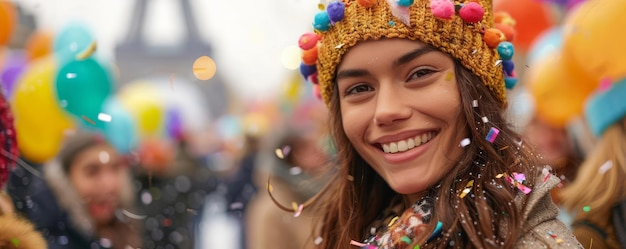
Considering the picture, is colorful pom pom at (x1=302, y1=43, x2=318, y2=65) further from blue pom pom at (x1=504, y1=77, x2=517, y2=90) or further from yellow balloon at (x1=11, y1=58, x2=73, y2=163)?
yellow balloon at (x1=11, y1=58, x2=73, y2=163)

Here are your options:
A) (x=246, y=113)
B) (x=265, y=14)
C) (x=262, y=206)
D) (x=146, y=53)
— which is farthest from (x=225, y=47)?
(x=146, y=53)

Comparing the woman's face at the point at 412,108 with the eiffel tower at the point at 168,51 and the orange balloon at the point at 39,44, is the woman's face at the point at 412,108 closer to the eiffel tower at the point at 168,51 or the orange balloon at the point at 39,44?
the orange balloon at the point at 39,44

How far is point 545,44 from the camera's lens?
4.67 meters

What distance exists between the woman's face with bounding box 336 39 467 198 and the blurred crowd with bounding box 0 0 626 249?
0.37 m

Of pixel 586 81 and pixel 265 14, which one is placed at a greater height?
pixel 586 81

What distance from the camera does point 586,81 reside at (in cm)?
359

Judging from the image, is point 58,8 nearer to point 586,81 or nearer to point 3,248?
point 3,248

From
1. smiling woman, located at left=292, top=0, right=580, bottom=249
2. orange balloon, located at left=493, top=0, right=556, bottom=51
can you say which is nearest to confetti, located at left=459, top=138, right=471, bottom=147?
smiling woman, located at left=292, top=0, right=580, bottom=249

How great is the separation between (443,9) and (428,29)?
0.08m

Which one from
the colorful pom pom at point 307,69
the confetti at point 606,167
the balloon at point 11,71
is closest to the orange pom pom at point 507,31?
the colorful pom pom at point 307,69

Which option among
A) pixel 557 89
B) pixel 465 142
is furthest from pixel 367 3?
pixel 557 89

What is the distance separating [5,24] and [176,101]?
4280mm

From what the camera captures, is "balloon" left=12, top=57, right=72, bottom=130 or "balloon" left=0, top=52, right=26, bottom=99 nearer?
"balloon" left=12, top=57, right=72, bottom=130

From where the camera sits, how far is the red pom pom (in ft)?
9.18
